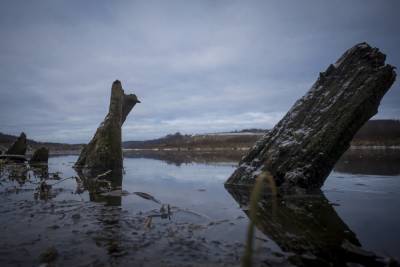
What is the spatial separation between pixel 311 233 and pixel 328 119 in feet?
14.3

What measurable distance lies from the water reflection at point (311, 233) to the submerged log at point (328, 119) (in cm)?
154

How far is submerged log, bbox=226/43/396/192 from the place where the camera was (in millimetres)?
6785

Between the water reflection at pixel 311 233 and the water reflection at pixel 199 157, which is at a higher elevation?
the water reflection at pixel 311 233

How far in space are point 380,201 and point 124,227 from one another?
195 inches

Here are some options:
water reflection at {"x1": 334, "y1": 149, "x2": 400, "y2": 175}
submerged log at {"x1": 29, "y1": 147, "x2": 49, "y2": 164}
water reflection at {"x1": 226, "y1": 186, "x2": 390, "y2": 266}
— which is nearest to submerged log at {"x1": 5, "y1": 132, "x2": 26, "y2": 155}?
submerged log at {"x1": 29, "y1": 147, "x2": 49, "y2": 164}

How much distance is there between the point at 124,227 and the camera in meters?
3.85

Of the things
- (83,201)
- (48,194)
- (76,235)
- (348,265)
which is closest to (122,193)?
(83,201)

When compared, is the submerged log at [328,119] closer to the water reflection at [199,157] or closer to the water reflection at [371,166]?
the water reflection at [371,166]

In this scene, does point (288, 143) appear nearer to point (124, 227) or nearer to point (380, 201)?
point (380, 201)

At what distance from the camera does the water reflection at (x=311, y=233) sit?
2617 mm

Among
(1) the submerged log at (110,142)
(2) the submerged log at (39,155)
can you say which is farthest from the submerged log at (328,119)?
(2) the submerged log at (39,155)

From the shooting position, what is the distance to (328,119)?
276 inches

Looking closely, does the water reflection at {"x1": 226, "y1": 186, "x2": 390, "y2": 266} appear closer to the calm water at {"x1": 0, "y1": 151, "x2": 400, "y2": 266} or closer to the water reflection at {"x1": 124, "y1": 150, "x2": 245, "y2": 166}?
the calm water at {"x1": 0, "y1": 151, "x2": 400, "y2": 266}

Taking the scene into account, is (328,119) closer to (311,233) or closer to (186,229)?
(311,233)
